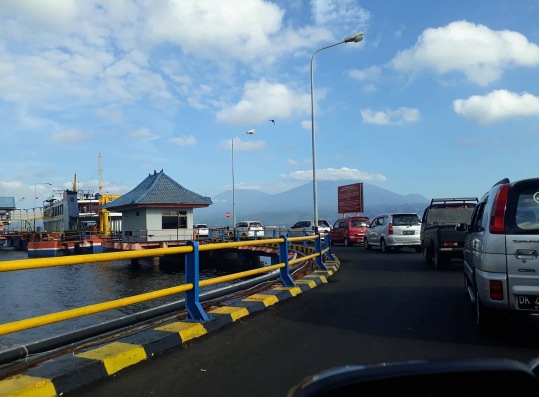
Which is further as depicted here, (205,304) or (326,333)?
(205,304)

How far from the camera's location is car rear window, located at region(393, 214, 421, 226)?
745 inches

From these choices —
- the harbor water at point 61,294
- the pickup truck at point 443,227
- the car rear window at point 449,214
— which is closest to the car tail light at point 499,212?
the harbor water at point 61,294

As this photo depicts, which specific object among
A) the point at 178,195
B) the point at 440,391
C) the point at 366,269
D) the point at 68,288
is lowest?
the point at 68,288

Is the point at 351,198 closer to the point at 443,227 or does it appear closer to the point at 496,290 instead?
the point at 443,227

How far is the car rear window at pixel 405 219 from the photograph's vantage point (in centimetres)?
1892

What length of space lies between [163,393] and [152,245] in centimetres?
3385

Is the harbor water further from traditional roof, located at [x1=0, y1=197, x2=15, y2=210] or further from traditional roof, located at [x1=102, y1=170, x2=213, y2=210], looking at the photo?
traditional roof, located at [x1=0, y1=197, x2=15, y2=210]

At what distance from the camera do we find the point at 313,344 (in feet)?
16.4

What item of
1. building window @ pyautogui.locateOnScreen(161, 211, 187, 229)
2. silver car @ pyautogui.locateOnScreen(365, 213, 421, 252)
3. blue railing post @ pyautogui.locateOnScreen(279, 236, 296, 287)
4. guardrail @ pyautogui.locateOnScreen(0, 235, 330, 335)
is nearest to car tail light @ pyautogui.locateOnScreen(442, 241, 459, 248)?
blue railing post @ pyautogui.locateOnScreen(279, 236, 296, 287)

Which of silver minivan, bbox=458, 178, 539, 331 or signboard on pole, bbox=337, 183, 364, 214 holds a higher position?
signboard on pole, bbox=337, 183, 364, 214

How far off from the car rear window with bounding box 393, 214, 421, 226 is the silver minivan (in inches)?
558

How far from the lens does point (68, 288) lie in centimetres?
1881

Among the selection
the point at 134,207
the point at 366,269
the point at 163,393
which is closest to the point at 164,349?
the point at 163,393

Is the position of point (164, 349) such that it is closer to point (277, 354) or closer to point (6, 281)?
point (277, 354)
